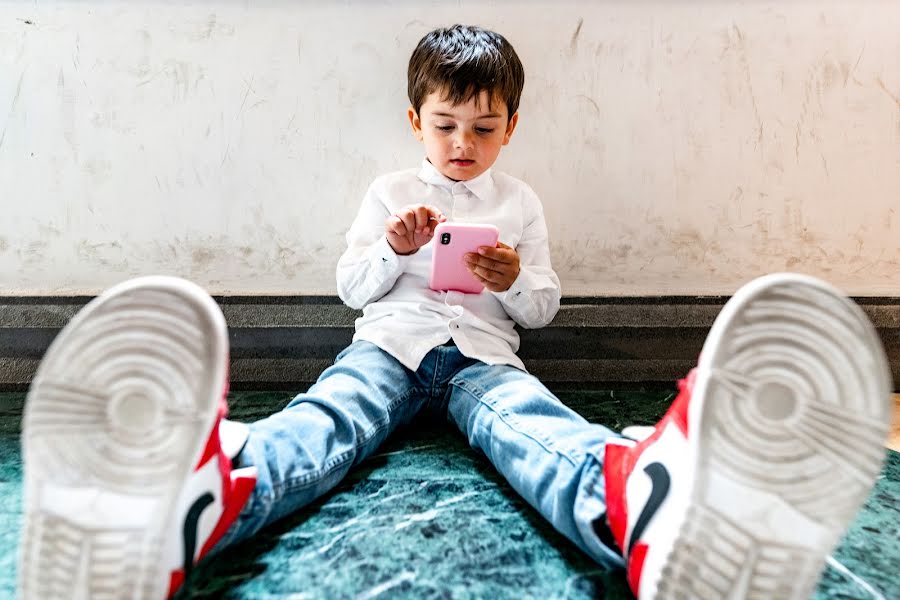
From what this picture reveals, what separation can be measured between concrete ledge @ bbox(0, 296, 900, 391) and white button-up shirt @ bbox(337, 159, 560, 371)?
0.17 meters

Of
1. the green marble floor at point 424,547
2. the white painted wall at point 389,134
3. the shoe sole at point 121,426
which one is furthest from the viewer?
the white painted wall at point 389,134

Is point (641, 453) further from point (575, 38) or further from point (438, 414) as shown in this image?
point (575, 38)

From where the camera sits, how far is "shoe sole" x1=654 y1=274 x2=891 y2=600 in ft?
1.60

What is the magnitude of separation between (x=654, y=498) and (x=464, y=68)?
658 millimetres

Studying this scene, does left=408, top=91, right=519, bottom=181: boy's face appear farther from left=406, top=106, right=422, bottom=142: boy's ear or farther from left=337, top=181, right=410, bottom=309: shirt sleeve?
left=337, top=181, right=410, bottom=309: shirt sleeve

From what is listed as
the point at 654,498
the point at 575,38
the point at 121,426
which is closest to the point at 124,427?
the point at 121,426

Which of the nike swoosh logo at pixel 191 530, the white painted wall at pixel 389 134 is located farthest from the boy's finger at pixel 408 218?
the nike swoosh logo at pixel 191 530

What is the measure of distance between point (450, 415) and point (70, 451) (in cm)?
55

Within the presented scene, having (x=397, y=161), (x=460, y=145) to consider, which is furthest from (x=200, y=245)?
(x=460, y=145)

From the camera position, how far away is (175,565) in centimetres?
52

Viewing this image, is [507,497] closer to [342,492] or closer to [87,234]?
[342,492]

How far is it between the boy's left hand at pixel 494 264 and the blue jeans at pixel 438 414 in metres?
0.13

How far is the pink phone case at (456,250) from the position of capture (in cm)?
86

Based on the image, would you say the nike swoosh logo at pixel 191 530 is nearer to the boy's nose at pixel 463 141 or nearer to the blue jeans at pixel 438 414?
the blue jeans at pixel 438 414
